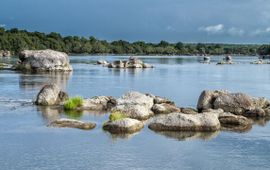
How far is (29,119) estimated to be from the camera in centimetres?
3494

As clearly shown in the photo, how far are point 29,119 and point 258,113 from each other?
16093mm

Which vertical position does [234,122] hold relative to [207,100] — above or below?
below

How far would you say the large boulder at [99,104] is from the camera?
40625 mm

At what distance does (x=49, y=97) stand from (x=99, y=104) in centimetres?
412

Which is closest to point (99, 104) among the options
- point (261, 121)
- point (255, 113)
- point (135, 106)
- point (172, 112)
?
point (135, 106)

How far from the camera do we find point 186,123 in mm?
31938

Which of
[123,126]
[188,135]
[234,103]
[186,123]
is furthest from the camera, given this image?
[234,103]

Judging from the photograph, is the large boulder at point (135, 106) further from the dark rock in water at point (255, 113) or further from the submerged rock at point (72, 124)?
the dark rock in water at point (255, 113)

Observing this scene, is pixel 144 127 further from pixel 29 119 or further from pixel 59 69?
pixel 59 69

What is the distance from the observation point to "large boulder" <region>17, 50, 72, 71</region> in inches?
3664

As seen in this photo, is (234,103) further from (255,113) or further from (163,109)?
(163,109)

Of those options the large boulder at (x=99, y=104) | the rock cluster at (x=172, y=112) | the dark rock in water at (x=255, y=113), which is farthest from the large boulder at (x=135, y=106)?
the dark rock in water at (x=255, y=113)

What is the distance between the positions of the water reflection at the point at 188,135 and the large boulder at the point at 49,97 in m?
13.7

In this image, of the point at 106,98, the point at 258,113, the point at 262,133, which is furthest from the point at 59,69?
the point at 262,133
